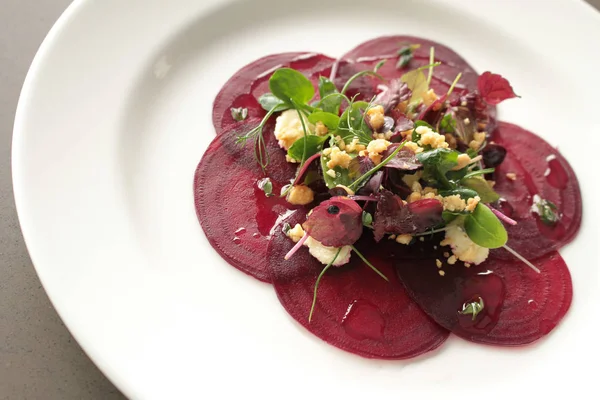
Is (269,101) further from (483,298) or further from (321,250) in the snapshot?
(483,298)

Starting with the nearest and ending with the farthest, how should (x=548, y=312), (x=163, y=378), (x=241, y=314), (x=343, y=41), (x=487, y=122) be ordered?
(x=163, y=378), (x=241, y=314), (x=548, y=312), (x=487, y=122), (x=343, y=41)

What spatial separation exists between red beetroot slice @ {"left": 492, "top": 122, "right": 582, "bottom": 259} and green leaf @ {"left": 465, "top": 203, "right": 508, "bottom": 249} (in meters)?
0.22

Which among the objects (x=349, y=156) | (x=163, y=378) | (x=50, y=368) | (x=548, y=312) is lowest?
(x=50, y=368)

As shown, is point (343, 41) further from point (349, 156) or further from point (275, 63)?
point (349, 156)

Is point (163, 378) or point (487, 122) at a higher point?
point (487, 122)

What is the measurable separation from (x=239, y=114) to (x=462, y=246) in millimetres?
1059

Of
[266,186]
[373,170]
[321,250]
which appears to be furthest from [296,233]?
[373,170]

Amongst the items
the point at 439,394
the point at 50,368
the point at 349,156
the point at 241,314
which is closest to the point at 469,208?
the point at 349,156

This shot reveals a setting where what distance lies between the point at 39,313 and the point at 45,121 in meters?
0.67

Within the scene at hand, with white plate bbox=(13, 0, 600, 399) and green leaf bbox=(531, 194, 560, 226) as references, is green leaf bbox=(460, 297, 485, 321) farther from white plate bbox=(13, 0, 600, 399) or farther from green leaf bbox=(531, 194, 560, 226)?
green leaf bbox=(531, 194, 560, 226)

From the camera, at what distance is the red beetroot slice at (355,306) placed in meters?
1.95

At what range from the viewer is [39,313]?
1.89 metres

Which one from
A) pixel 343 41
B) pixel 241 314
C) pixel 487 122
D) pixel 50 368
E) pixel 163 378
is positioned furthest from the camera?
pixel 343 41

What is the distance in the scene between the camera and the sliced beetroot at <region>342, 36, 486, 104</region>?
264cm
